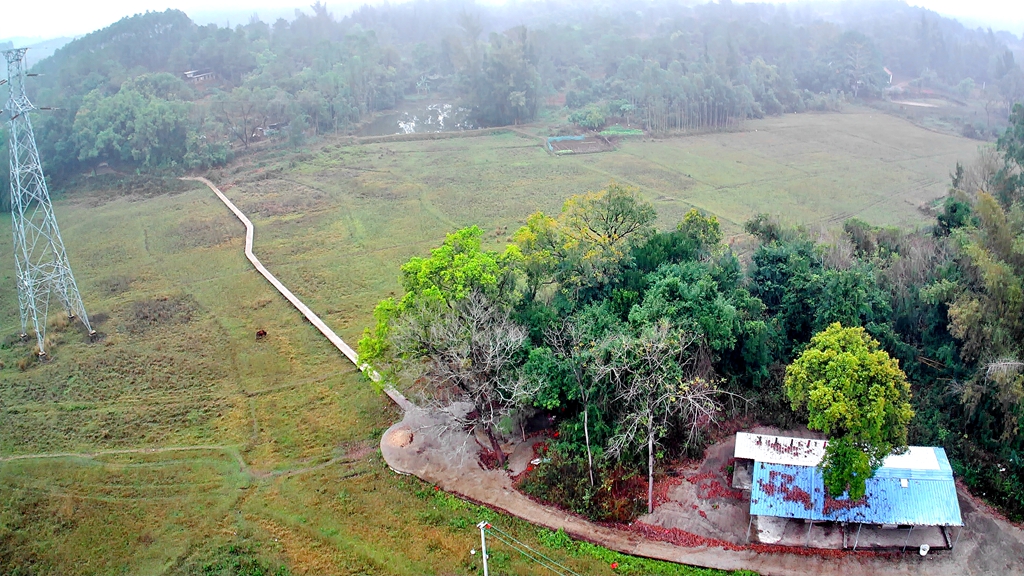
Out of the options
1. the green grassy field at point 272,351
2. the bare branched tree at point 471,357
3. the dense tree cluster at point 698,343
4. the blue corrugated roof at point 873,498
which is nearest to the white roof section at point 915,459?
the blue corrugated roof at point 873,498

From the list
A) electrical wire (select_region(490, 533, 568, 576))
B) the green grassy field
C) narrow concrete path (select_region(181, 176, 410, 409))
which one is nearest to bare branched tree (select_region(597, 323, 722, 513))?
electrical wire (select_region(490, 533, 568, 576))

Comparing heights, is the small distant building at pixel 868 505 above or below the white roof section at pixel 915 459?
below

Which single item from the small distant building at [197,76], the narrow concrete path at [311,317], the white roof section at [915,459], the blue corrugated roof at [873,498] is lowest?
the blue corrugated roof at [873,498]

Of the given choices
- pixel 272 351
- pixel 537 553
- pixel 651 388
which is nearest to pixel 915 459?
pixel 651 388

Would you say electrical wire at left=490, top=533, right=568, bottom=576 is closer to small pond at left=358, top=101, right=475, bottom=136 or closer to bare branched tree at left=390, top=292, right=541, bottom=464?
bare branched tree at left=390, top=292, right=541, bottom=464

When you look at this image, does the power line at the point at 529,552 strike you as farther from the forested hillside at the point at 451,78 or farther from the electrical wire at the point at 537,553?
the forested hillside at the point at 451,78

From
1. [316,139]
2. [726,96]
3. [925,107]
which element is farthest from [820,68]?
[316,139]
